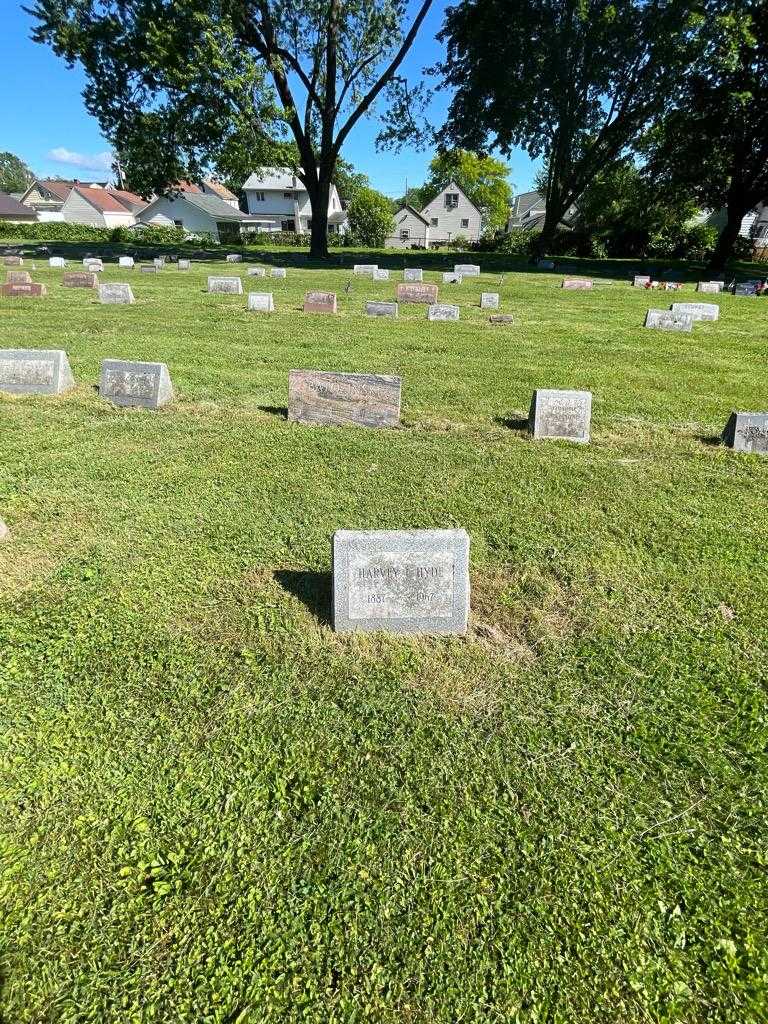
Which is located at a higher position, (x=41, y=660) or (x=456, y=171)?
(x=456, y=171)

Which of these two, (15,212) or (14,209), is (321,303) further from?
(14,209)

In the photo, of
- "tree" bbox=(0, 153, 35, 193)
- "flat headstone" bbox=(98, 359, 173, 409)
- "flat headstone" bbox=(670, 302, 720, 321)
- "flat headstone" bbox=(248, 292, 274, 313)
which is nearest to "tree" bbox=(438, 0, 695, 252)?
"flat headstone" bbox=(670, 302, 720, 321)

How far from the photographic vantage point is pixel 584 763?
8.79ft

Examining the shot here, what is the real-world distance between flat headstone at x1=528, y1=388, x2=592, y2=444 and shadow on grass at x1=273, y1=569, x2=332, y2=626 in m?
3.85

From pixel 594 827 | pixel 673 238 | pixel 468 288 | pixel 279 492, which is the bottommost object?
pixel 594 827

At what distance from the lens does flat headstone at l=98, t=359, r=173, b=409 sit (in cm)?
724

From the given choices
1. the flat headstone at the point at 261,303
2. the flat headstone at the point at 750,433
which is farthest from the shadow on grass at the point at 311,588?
the flat headstone at the point at 261,303

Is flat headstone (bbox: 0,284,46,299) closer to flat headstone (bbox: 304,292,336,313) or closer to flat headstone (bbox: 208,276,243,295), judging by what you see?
flat headstone (bbox: 208,276,243,295)

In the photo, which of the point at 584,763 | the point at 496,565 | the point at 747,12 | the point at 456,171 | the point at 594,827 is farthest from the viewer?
the point at 456,171

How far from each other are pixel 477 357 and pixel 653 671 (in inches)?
334

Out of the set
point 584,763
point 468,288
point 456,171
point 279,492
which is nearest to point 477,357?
point 279,492

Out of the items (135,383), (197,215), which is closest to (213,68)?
(135,383)

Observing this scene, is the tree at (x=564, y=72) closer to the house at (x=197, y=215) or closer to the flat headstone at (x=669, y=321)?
the flat headstone at (x=669, y=321)

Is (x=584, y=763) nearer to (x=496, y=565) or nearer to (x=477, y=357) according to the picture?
(x=496, y=565)
